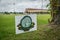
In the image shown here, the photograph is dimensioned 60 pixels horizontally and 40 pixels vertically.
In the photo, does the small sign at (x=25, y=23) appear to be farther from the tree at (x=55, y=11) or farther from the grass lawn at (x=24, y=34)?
the tree at (x=55, y=11)

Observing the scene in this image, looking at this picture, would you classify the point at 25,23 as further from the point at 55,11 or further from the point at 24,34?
the point at 55,11

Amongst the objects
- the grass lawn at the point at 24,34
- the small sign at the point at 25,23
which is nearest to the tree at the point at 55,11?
the grass lawn at the point at 24,34

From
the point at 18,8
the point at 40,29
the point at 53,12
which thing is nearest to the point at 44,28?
the point at 40,29

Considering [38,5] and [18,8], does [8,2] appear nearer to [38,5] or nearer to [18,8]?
[18,8]

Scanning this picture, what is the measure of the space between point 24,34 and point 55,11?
0.39 meters

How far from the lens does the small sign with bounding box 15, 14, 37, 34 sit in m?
1.96

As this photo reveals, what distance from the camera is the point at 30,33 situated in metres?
2.02

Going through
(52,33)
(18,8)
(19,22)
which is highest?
(18,8)

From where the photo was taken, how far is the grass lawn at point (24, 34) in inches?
75.4

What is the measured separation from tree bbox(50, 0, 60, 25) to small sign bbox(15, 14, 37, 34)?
188 mm

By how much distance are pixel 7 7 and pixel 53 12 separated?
18.6 inches

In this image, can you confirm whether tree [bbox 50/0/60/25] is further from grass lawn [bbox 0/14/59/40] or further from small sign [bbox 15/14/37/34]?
small sign [bbox 15/14/37/34]

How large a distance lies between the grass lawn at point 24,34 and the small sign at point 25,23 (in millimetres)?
31

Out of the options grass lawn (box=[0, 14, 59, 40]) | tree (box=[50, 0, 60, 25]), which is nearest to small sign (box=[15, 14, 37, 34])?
grass lawn (box=[0, 14, 59, 40])
